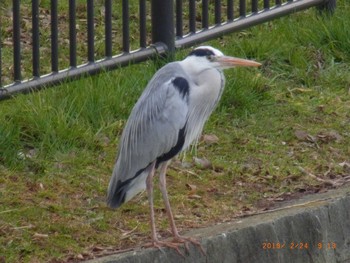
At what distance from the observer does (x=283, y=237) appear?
5789 millimetres

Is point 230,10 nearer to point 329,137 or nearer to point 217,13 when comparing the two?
point 217,13

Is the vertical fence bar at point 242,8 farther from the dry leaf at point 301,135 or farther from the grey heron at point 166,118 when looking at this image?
the grey heron at point 166,118

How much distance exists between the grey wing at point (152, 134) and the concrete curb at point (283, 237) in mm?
358

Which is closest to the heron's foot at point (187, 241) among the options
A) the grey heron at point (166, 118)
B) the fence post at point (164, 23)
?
the grey heron at point (166, 118)

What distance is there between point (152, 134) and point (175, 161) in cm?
138

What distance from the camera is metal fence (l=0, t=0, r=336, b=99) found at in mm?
6957

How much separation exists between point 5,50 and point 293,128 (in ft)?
7.17

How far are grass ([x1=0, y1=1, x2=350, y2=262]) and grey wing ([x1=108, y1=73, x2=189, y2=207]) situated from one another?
0.34 meters

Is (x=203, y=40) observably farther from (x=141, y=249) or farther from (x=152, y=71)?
(x=141, y=249)

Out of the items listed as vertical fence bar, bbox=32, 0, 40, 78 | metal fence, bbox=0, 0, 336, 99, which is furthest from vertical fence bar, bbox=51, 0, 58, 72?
vertical fence bar, bbox=32, 0, 40, 78

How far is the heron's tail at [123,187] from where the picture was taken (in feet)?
17.8

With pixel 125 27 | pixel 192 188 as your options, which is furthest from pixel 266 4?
pixel 192 188

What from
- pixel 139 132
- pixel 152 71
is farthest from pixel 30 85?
pixel 139 132

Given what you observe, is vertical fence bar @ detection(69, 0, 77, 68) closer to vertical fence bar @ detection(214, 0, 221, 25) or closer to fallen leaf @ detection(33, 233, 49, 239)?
vertical fence bar @ detection(214, 0, 221, 25)
